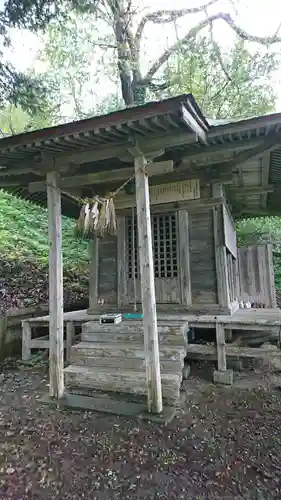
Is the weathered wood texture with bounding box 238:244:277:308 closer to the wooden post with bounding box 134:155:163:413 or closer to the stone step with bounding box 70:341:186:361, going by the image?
the stone step with bounding box 70:341:186:361

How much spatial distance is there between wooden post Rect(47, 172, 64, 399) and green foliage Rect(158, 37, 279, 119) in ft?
34.8

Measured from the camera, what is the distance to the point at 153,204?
6.66 metres

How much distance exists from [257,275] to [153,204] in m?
Result: 4.41

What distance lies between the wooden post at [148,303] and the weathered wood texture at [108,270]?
295cm

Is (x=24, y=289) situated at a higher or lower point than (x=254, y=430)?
higher

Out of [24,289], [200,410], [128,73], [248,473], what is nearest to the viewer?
[248,473]

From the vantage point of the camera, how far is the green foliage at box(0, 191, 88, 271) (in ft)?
32.8

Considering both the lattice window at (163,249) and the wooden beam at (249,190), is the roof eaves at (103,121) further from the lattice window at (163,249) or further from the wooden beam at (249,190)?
the wooden beam at (249,190)

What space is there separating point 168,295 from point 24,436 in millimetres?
3749

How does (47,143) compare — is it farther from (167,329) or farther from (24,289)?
(24,289)

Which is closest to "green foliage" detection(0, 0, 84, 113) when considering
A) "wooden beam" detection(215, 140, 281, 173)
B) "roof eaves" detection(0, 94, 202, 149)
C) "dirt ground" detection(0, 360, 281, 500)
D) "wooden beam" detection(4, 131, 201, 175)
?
"wooden beam" detection(4, 131, 201, 175)

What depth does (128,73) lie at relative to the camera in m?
13.3

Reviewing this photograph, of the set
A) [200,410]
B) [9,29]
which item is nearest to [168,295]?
[200,410]

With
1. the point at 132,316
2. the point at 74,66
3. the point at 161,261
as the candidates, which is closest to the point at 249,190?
the point at 161,261
